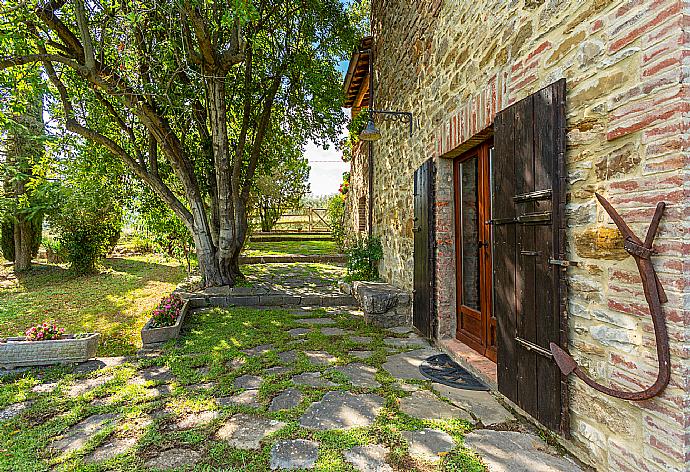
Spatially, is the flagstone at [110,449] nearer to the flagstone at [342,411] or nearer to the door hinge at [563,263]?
the flagstone at [342,411]

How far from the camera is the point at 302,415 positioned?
2.78 metres

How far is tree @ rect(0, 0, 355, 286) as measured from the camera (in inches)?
223

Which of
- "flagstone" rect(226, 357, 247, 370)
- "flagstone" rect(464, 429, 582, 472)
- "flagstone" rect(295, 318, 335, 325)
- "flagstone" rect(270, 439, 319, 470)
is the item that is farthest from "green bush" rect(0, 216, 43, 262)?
"flagstone" rect(464, 429, 582, 472)

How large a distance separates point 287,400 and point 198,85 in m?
6.03

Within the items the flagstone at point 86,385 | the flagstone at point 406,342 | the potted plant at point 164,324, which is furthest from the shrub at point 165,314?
the flagstone at point 406,342

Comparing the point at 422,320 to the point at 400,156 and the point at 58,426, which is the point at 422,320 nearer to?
the point at 400,156

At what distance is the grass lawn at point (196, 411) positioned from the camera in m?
2.25

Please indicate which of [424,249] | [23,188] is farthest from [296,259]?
[424,249]

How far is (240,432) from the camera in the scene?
8.39 feet

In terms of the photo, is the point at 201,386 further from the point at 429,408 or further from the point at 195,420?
the point at 429,408

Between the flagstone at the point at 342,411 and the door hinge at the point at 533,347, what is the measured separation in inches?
41.7

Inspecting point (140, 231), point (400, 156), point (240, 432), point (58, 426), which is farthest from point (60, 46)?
point (240, 432)

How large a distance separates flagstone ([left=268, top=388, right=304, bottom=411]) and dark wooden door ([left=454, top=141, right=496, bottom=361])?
1.69 meters

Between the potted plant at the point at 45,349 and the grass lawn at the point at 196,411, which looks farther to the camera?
the potted plant at the point at 45,349
